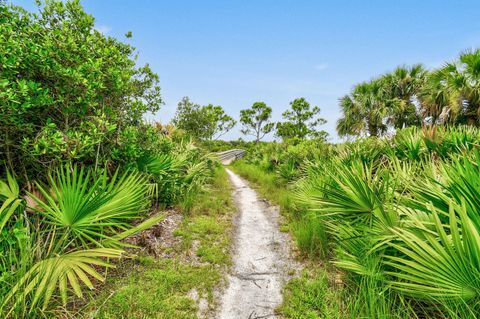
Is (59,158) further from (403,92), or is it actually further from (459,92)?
(403,92)

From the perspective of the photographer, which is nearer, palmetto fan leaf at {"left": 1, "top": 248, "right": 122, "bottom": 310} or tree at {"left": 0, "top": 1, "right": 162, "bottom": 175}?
palmetto fan leaf at {"left": 1, "top": 248, "right": 122, "bottom": 310}

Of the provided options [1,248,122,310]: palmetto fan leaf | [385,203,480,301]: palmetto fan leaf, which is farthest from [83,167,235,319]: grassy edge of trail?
A: [385,203,480,301]: palmetto fan leaf

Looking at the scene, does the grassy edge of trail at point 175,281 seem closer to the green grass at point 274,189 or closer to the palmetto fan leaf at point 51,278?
the palmetto fan leaf at point 51,278

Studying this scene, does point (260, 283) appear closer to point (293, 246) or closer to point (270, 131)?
point (293, 246)

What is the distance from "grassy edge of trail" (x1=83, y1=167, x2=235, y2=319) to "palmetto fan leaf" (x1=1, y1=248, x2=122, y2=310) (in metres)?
0.51

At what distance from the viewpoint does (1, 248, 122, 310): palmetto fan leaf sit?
83.1 inches

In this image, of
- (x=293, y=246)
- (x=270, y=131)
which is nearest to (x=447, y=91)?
(x=293, y=246)

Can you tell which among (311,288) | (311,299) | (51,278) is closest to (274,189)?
(311,288)

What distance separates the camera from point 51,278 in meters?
2.30

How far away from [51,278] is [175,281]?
1.45m

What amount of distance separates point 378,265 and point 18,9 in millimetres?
6210

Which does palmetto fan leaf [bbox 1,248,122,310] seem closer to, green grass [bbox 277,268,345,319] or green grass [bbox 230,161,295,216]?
green grass [bbox 277,268,345,319]

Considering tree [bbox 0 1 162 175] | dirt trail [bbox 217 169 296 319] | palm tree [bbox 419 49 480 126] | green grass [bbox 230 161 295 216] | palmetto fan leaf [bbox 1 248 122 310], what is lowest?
dirt trail [bbox 217 169 296 319]

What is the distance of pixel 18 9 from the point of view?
358 cm
